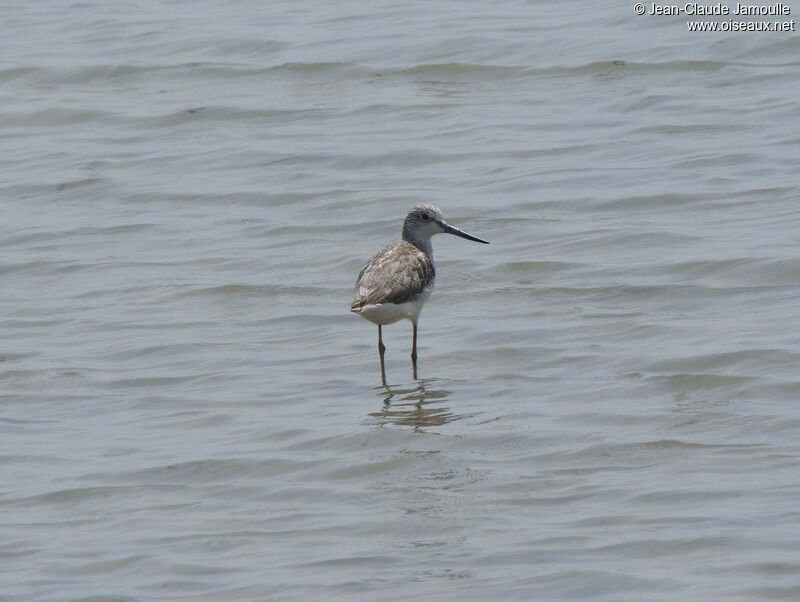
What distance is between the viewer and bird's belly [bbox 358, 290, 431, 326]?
Answer: 9.63 m

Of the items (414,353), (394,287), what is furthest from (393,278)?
(414,353)

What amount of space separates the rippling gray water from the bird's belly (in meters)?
0.35

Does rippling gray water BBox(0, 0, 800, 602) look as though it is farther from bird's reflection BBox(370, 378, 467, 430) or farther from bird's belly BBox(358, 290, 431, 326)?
bird's belly BBox(358, 290, 431, 326)

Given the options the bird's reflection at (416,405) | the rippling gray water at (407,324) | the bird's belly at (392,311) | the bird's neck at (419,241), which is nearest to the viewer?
the rippling gray water at (407,324)

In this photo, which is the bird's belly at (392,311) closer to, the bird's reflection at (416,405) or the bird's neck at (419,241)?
the bird's reflection at (416,405)

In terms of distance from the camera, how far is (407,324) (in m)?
11.3

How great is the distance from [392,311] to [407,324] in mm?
1616

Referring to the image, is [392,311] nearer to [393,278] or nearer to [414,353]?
[393,278]

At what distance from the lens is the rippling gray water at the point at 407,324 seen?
6.88 m

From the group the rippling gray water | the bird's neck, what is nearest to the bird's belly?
the rippling gray water

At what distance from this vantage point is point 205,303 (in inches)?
459

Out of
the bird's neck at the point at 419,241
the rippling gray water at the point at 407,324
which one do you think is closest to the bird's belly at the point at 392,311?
the rippling gray water at the point at 407,324

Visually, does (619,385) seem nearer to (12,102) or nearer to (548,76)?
(548,76)

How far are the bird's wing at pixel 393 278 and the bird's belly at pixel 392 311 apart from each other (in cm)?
3
